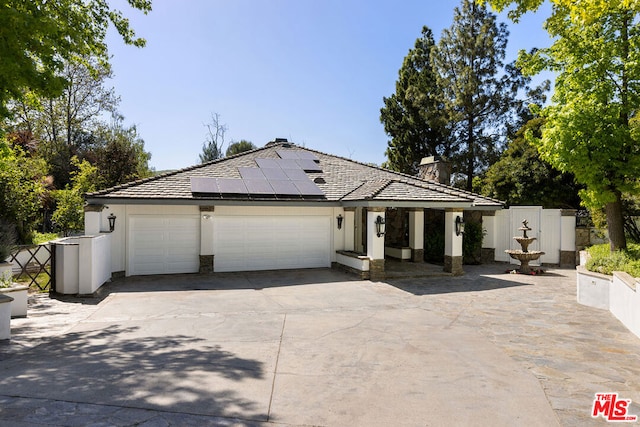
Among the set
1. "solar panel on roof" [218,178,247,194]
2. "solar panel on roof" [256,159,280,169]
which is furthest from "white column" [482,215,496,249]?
"solar panel on roof" [218,178,247,194]

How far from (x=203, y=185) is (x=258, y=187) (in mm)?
1992

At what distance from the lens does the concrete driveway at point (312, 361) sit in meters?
4.05

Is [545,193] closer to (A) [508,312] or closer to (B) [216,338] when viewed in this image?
(A) [508,312]

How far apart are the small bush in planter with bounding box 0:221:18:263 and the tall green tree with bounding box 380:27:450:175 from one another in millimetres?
24539

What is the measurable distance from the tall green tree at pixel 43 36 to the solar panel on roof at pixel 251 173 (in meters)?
6.52

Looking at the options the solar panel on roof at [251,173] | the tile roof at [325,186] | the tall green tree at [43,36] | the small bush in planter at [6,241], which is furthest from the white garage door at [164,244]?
the tall green tree at [43,36]

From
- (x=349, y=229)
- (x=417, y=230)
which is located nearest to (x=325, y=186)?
(x=349, y=229)

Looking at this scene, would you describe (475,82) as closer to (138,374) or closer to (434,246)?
(434,246)

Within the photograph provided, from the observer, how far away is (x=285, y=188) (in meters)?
14.5

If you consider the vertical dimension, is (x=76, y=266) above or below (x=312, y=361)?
above

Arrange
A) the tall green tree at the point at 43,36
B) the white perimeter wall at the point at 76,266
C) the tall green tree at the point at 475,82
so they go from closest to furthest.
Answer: the tall green tree at the point at 43,36 → the white perimeter wall at the point at 76,266 → the tall green tree at the point at 475,82

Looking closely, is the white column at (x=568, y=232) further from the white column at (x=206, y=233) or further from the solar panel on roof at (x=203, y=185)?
the white column at (x=206, y=233)

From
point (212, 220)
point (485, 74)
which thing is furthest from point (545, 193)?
point (212, 220)

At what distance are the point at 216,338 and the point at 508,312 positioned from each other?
258 inches
